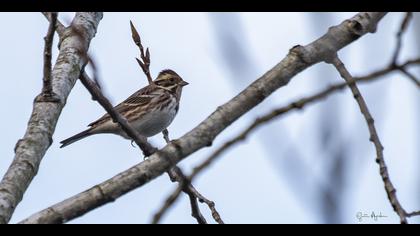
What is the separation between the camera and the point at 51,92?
5508 millimetres

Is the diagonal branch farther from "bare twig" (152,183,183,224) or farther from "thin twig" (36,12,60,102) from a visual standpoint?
"thin twig" (36,12,60,102)

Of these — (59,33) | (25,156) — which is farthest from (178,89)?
(25,156)

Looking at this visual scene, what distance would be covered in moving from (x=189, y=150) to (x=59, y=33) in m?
3.72

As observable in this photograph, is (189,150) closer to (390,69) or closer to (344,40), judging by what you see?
(344,40)

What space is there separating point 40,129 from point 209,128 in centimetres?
207

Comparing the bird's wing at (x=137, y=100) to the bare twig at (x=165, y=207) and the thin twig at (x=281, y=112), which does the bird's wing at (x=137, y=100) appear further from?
the bare twig at (x=165, y=207)

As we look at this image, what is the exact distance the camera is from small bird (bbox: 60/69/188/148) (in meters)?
10.5

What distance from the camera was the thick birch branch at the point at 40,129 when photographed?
14.8 ft

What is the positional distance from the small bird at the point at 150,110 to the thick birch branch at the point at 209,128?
20.7ft

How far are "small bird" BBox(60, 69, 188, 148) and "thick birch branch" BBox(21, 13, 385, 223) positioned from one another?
6.30 m

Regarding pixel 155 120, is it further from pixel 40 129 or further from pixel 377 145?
pixel 377 145

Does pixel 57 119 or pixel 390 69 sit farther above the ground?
pixel 57 119

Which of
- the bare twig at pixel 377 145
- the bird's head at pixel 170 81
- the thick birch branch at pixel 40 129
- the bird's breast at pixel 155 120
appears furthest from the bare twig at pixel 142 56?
the bird's head at pixel 170 81
